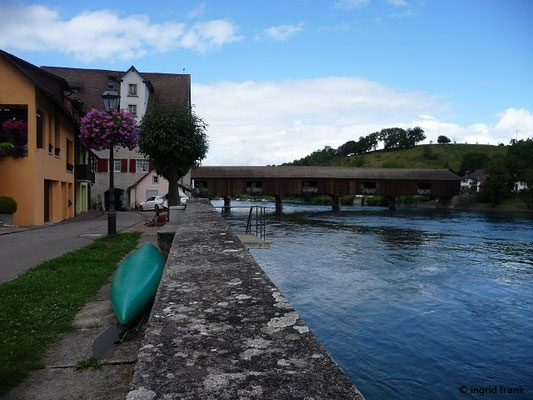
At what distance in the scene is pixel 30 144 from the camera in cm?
2055

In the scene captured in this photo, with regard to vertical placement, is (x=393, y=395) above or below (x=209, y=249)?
below

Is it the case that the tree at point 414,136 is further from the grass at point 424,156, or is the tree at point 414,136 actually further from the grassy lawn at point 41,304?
the grassy lawn at point 41,304

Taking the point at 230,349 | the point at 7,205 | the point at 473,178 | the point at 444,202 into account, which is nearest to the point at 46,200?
the point at 7,205

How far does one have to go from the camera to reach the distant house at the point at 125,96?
45.7 metres

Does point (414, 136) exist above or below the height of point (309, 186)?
above

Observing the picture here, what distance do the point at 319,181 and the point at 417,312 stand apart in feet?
165

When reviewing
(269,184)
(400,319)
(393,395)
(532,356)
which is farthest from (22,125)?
(269,184)

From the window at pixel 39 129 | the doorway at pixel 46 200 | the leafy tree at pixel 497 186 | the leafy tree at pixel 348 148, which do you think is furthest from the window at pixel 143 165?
the leafy tree at pixel 348 148

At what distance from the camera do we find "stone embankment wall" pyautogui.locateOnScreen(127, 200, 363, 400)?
185 cm

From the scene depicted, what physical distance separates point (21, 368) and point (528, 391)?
7.92 meters

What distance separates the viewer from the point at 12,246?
13.0 meters

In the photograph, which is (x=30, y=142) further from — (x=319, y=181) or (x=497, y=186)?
(x=497, y=186)

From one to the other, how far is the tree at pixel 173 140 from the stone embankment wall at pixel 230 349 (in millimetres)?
22314

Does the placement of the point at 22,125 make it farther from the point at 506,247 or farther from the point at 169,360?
the point at 506,247
